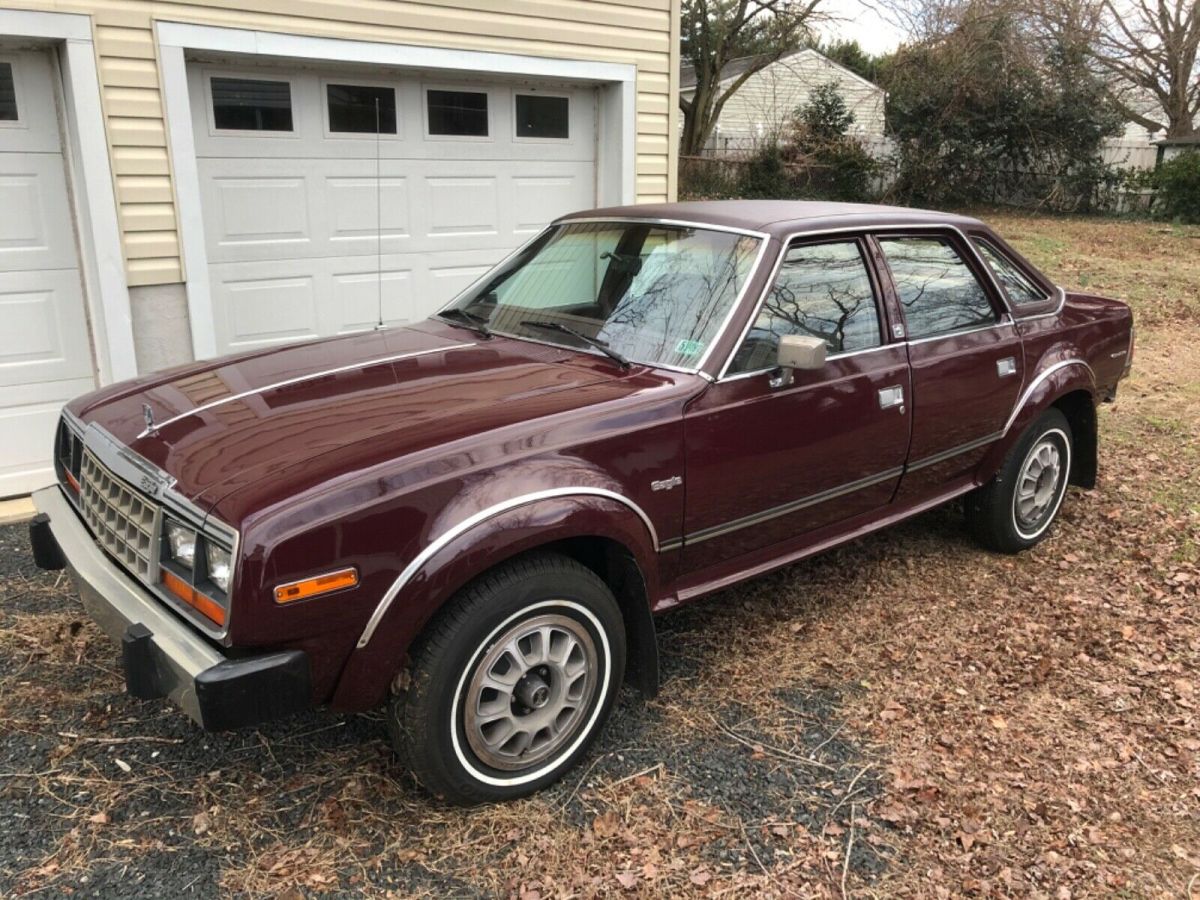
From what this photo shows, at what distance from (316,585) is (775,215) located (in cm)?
233

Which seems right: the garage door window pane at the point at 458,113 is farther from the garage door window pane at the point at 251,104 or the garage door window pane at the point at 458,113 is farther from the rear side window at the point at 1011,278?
the rear side window at the point at 1011,278

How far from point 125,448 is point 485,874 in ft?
5.54

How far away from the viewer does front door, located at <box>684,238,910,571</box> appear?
10.8 ft

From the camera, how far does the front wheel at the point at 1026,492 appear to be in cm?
462

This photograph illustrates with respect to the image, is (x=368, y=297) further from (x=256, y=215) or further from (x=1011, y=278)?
(x=1011, y=278)

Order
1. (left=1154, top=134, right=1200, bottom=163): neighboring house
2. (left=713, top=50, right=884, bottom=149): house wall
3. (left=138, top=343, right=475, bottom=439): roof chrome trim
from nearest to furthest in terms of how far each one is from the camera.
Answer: (left=138, top=343, right=475, bottom=439): roof chrome trim < (left=1154, top=134, right=1200, bottom=163): neighboring house < (left=713, top=50, right=884, bottom=149): house wall

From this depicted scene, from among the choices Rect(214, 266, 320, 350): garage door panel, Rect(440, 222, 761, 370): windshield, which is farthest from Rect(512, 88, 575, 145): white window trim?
Rect(440, 222, 761, 370): windshield

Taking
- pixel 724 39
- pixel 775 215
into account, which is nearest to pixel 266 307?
pixel 775 215

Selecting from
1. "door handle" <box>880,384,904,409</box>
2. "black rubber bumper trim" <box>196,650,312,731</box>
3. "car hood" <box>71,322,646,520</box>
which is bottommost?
"black rubber bumper trim" <box>196,650,312,731</box>

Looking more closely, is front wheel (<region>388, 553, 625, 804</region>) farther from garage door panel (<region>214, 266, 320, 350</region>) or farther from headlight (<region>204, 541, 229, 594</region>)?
garage door panel (<region>214, 266, 320, 350</region>)

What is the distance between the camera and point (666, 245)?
378 centimetres

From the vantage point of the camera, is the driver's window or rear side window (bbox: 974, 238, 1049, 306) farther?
rear side window (bbox: 974, 238, 1049, 306)

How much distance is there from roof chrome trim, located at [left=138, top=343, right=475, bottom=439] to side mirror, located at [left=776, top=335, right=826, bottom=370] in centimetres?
123

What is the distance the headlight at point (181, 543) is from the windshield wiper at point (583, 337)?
5.00 ft
